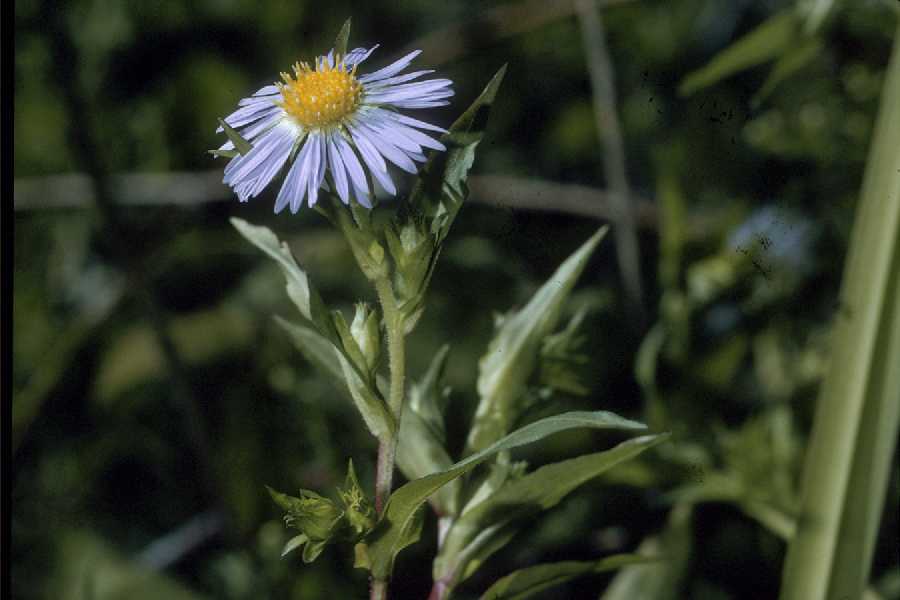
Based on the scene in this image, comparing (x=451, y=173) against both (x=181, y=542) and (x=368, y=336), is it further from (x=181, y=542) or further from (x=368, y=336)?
(x=181, y=542)

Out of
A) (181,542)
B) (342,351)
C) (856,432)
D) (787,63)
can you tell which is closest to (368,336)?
(342,351)

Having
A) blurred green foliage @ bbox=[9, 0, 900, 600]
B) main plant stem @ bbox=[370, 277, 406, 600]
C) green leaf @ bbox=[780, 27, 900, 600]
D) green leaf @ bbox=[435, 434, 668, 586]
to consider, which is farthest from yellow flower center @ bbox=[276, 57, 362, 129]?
blurred green foliage @ bbox=[9, 0, 900, 600]

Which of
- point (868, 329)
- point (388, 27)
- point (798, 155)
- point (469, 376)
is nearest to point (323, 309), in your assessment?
point (868, 329)

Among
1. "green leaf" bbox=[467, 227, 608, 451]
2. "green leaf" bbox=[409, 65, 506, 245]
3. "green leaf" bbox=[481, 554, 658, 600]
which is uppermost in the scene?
"green leaf" bbox=[409, 65, 506, 245]

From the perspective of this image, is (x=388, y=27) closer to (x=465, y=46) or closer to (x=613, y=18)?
(x=465, y=46)

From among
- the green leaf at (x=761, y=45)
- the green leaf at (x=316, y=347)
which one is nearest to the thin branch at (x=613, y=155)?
the green leaf at (x=761, y=45)

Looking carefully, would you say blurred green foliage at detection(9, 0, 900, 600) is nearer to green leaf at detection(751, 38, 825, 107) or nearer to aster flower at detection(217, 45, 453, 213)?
green leaf at detection(751, 38, 825, 107)
